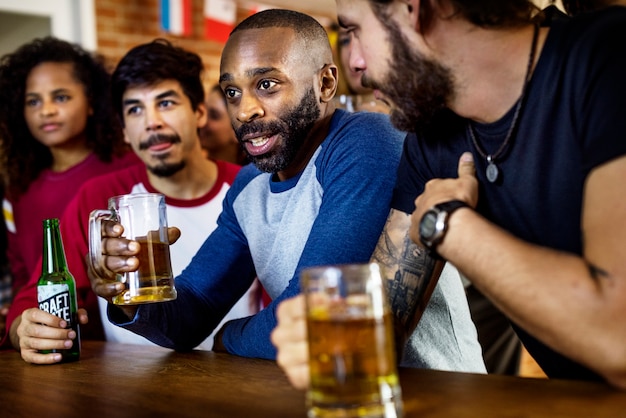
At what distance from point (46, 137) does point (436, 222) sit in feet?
7.06

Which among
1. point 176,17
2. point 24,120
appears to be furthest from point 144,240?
point 176,17

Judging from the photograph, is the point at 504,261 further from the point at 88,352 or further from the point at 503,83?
the point at 88,352

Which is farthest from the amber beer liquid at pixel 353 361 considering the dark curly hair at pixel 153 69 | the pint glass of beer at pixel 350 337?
the dark curly hair at pixel 153 69

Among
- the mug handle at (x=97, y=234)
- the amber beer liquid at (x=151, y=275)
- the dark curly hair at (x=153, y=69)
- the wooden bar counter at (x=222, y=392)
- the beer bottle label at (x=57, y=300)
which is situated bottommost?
the wooden bar counter at (x=222, y=392)

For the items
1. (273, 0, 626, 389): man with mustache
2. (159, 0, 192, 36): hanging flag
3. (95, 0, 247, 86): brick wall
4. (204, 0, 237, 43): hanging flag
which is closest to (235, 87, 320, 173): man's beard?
(273, 0, 626, 389): man with mustache

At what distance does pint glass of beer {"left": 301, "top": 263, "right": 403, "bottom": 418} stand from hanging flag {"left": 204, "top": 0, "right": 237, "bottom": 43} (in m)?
5.32

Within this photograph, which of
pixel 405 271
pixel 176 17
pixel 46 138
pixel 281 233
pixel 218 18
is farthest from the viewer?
pixel 218 18

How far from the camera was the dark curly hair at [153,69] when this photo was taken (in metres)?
2.40

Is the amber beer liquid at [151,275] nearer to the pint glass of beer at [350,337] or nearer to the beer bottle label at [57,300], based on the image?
the beer bottle label at [57,300]

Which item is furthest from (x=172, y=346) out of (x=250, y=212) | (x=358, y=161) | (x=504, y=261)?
(x=504, y=261)

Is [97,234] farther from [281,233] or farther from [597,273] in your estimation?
[597,273]

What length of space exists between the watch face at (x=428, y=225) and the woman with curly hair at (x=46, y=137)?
6.47 ft

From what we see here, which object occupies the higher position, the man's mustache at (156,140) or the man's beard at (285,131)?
the man's mustache at (156,140)

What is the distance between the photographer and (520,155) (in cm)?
110
